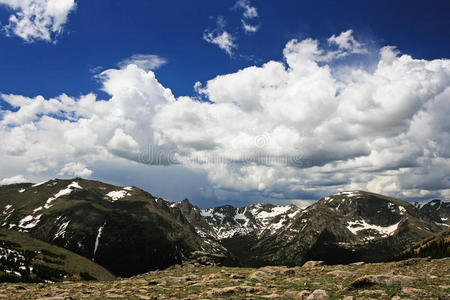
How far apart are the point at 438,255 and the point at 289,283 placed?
211 meters

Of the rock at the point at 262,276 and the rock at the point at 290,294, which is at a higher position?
the rock at the point at 290,294

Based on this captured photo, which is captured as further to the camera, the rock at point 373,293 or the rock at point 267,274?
the rock at point 267,274

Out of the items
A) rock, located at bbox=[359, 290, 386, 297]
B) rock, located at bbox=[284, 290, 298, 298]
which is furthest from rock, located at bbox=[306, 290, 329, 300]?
rock, located at bbox=[359, 290, 386, 297]

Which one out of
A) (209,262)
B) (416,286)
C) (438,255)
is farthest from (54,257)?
(438,255)

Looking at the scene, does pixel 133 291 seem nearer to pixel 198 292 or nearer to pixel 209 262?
pixel 198 292

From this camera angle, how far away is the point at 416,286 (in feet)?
80.0

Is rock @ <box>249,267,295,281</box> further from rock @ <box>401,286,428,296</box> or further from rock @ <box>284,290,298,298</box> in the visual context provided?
rock @ <box>401,286,428,296</box>

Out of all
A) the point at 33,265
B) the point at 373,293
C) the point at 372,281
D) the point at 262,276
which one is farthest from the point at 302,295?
the point at 33,265

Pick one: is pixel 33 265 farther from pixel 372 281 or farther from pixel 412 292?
pixel 412 292

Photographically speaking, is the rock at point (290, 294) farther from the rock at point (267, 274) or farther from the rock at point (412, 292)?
the rock at point (267, 274)

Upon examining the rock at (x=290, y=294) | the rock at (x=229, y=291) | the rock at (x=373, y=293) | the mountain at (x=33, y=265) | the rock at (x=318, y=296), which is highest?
the rock at (x=373, y=293)

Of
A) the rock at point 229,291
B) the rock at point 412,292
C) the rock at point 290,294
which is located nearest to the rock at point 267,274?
the rock at point 229,291

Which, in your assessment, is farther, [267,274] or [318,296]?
[267,274]

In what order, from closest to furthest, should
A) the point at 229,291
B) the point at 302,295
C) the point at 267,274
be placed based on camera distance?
the point at 302,295 < the point at 229,291 < the point at 267,274
